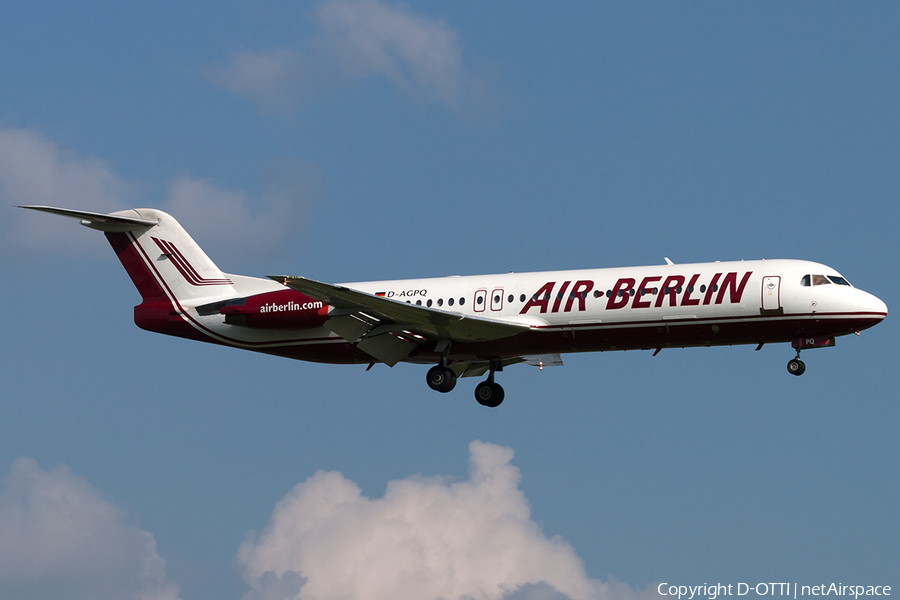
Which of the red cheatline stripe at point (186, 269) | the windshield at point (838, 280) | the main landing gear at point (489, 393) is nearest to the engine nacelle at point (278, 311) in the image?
the red cheatline stripe at point (186, 269)

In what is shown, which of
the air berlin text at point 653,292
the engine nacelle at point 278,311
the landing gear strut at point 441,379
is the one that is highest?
the air berlin text at point 653,292

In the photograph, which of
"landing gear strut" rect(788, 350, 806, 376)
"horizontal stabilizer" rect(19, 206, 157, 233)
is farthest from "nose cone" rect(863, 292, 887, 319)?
"horizontal stabilizer" rect(19, 206, 157, 233)

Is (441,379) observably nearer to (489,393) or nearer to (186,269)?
(489,393)

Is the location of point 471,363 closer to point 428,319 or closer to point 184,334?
point 428,319

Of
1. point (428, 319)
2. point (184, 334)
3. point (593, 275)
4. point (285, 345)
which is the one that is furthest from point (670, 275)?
point (184, 334)

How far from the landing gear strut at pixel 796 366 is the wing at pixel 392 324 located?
7.46 meters

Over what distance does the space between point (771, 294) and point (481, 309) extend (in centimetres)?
832

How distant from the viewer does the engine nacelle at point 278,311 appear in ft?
119

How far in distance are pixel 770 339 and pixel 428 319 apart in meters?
9.61

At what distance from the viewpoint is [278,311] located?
36.4 metres

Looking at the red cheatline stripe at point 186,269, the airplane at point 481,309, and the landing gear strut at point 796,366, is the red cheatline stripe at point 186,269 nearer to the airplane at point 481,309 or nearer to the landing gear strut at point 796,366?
the airplane at point 481,309

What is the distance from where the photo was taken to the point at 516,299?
35.0 m

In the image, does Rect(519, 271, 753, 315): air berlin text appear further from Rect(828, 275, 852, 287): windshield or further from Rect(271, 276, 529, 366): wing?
Rect(828, 275, 852, 287): windshield

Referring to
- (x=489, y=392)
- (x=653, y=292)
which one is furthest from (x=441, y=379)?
(x=653, y=292)
